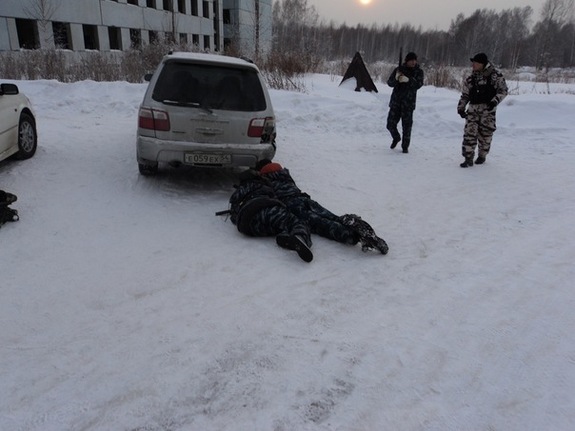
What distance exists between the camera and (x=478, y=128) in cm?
743

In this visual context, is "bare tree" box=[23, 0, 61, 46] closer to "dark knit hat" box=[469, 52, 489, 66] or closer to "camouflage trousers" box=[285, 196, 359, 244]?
"dark knit hat" box=[469, 52, 489, 66]

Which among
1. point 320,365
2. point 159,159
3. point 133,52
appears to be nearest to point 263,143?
point 159,159

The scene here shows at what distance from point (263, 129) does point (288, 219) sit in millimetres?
1714

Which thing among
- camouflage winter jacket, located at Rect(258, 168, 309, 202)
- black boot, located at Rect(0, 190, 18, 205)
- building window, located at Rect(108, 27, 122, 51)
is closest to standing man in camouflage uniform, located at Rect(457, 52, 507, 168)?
camouflage winter jacket, located at Rect(258, 168, 309, 202)

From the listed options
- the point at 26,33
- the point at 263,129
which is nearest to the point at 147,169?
the point at 263,129

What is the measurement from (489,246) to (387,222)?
1.14 metres

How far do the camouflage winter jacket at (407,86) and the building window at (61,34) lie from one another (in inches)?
1069

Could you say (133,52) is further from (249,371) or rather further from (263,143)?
(249,371)

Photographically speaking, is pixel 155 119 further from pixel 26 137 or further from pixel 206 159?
pixel 26 137

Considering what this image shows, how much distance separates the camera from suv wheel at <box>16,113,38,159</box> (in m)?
6.69

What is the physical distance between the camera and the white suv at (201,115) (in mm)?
5309

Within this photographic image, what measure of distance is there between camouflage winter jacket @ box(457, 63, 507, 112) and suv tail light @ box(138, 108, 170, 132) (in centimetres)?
494

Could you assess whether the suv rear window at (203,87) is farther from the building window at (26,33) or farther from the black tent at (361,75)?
the building window at (26,33)

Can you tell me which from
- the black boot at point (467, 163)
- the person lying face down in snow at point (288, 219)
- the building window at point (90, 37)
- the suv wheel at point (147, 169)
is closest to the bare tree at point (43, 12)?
the building window at point (90, 37)
